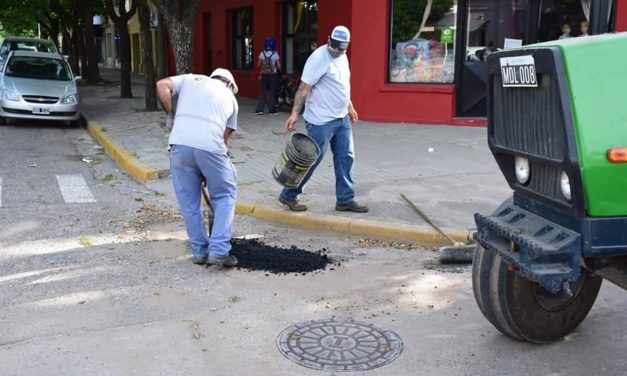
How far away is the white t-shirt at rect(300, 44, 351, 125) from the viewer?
6484 millimetres

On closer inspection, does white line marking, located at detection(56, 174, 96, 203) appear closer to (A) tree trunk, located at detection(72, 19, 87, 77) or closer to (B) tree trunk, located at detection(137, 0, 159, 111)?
A: (B) tree trunk, located at detection(137, 0, 159, 111)

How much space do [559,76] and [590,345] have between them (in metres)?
1.87

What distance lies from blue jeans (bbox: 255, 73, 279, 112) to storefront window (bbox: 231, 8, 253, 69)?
15.6ft

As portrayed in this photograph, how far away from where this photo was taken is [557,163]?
2.99 metres

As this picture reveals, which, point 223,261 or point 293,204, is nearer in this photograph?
point 223,261

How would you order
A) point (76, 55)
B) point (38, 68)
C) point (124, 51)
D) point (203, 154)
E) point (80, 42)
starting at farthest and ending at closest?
point (76, 55), point (80, 42), point (124, 51), point (38, 68), point (203, 154)

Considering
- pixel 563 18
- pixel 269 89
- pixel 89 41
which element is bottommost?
pixel 269 89

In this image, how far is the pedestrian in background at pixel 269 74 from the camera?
14.9 meters

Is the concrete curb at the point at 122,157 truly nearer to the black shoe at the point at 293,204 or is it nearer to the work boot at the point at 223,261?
the black shoe at the point at 293,204

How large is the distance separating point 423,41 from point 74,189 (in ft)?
25.2

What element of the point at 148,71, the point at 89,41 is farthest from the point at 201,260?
the point at 89,41

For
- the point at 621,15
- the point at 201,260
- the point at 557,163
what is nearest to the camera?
the point at 557,163

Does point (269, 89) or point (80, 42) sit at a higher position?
point (80, 42)

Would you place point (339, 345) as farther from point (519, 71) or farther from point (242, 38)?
point (242, 38)
